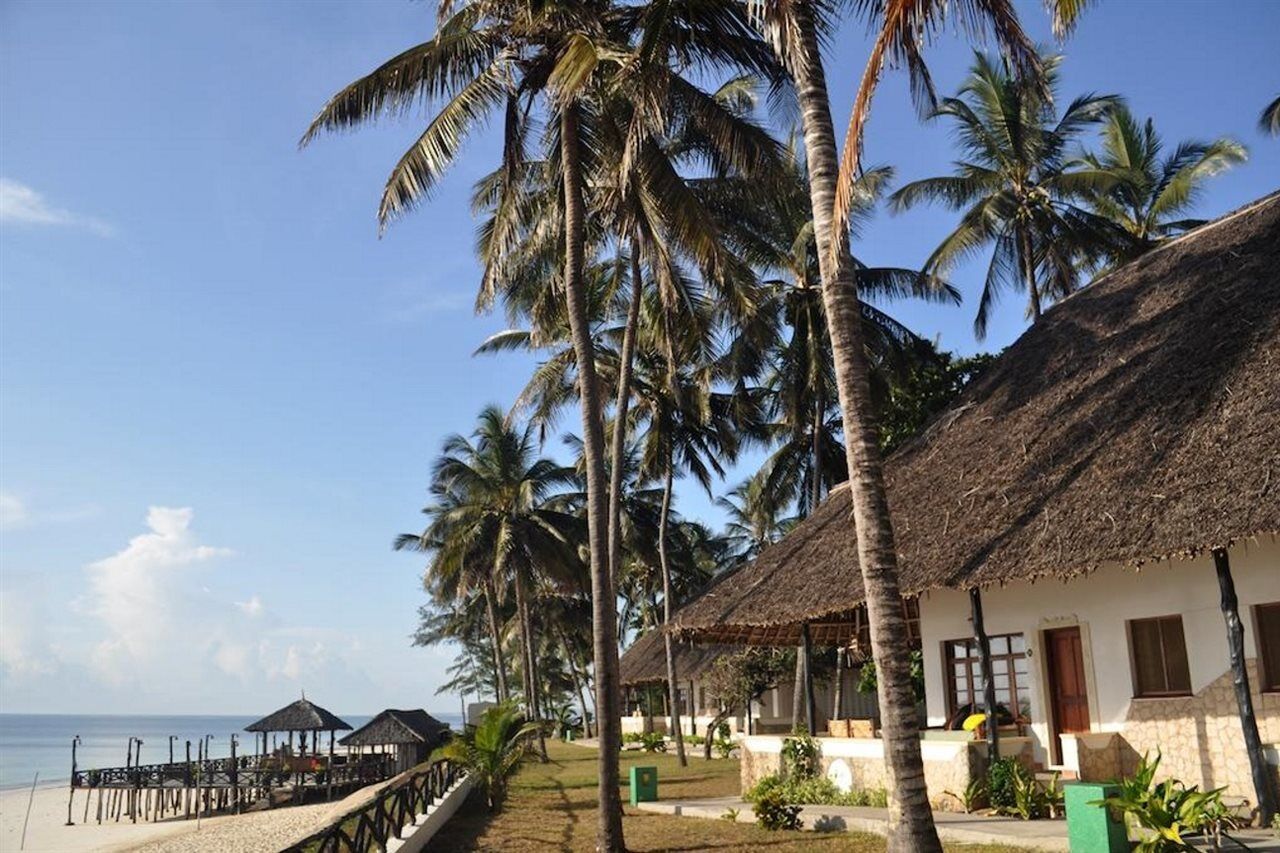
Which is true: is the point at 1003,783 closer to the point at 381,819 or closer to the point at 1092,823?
the point at 1092,823

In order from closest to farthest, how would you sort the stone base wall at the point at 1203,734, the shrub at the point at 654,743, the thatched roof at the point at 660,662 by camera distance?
1. the stone base wall at the point at 1203,734
2. the shrub at the point at 654,743
3. the thatched roof at the point at 660,662

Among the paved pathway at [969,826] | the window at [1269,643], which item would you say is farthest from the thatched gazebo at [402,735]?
the window at [1269,643]

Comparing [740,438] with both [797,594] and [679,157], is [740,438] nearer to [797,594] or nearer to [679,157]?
[679,157]

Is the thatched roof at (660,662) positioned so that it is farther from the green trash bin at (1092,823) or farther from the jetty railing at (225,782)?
the green trash bin at (1092,823)

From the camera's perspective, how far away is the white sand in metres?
22.2

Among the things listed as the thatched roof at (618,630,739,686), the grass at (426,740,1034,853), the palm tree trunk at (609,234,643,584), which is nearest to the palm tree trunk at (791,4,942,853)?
the grass at (426,740,1034,853)

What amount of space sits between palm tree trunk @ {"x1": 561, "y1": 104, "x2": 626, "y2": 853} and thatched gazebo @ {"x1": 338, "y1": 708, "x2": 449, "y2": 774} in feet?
72.4

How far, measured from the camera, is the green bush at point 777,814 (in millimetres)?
13180

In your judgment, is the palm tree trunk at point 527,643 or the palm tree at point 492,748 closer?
the palm tree at point 492,748

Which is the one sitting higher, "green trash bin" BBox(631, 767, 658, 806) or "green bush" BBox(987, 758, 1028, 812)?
"green bush" BBox(987, 758, 1028, 812)

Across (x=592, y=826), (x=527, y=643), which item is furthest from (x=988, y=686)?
(x=527, y=643)

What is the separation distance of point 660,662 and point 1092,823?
1131 inches

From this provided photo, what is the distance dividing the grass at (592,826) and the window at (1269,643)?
4224 mm

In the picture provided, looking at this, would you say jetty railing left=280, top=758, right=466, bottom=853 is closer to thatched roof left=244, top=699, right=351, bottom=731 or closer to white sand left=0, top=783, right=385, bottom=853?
white sand left=0, top=783, right=385, bottom=853
